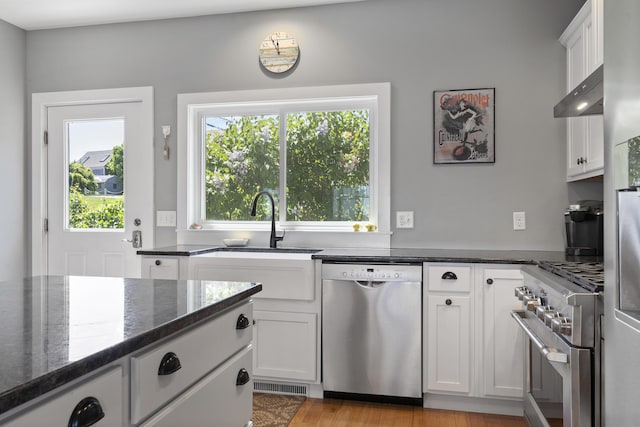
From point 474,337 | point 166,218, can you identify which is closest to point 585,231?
point 474,337

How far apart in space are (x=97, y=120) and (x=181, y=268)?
65.9 inches

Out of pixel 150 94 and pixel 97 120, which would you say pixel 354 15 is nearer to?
pixel 150 94

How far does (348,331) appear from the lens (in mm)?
2832

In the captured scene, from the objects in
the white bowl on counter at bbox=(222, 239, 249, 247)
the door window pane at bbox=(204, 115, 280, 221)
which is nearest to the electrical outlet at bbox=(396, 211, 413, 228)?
the door window pane at bbox=(204, 115, 280, 221)

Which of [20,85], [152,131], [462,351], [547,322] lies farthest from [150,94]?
[547,322]

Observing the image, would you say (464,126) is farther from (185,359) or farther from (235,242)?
(185,359)

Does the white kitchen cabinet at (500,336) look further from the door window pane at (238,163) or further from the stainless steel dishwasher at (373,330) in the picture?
the door window pane at (238,163)

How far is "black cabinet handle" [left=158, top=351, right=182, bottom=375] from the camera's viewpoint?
3.58 ft

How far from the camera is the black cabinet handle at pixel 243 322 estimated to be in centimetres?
152

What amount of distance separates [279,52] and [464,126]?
1.45 m

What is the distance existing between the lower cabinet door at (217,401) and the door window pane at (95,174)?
271 cm

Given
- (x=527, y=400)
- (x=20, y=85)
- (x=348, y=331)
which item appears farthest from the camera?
(x=20, y=85)

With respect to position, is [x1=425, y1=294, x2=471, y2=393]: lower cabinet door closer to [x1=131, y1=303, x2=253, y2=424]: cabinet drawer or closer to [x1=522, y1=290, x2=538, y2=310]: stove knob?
[x1=522, y1=290, x2=538, y2=310]: stove knob

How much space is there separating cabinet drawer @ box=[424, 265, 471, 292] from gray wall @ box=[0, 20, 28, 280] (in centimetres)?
332
